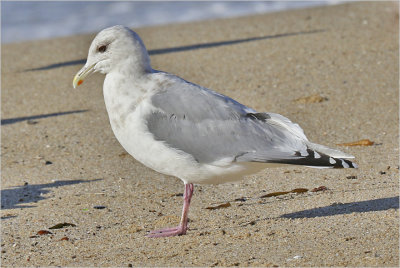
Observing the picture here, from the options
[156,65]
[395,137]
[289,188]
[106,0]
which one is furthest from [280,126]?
[106,0]

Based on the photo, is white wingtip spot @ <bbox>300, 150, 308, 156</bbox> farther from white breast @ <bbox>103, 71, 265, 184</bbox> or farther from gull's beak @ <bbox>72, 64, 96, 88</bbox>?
gull's beak @ <bbox>72, 64, 96, 88</bbox>

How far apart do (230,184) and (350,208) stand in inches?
54.8

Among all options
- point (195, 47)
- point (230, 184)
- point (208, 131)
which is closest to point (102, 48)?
point (208, 131)

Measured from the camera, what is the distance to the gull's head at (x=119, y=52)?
534cm

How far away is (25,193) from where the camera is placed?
22.8ft

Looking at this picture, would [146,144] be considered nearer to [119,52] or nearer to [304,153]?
[119,52]

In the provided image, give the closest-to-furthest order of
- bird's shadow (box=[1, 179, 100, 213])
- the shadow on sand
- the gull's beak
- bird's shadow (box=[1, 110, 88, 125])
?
the gull's beak → bird's shadow (box=[1, 179, 100, 213]) → bird's shadow (box=[1, 110, 88, 125]) → the shadow on sand

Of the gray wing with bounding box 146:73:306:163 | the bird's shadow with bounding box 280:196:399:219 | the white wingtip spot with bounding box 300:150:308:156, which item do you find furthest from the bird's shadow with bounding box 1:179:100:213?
the white wingtip spot with bounding box 300:150:308:156

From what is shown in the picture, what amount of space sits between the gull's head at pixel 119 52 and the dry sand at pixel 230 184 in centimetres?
128

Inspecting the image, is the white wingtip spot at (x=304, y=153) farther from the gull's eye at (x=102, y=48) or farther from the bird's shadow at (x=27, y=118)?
the bird's shadow at (x=27, y=118)

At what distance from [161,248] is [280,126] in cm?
A: 125

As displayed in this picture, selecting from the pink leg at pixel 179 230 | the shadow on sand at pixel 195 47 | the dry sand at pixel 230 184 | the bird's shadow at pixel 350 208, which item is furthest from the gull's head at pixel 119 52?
the shadow on sand at pixel 195 47

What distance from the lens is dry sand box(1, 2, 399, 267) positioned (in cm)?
509

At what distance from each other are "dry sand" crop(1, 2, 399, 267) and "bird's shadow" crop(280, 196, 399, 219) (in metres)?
0.02
